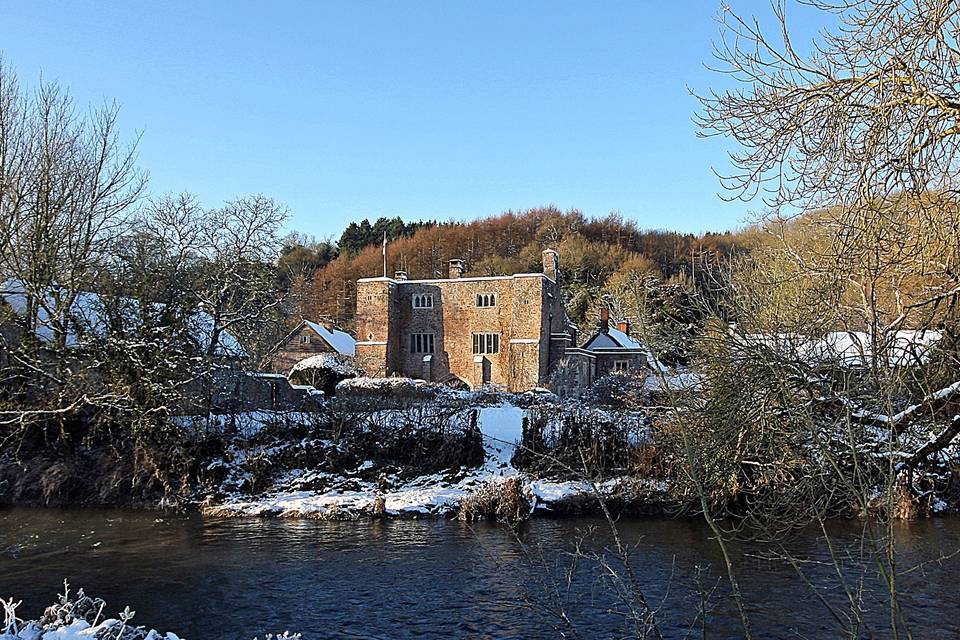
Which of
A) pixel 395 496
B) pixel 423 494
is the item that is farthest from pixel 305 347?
pixel 423 494

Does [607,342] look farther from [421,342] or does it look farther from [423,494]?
[423,494]

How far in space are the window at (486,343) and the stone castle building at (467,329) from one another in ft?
0.17

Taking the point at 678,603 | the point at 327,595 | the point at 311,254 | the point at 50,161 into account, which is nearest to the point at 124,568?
the point at 327,595

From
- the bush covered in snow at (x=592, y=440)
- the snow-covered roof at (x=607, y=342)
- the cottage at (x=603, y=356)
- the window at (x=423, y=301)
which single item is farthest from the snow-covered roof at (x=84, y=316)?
the snow-covered roof at (x=607, y=342)

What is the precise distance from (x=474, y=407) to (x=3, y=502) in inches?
497

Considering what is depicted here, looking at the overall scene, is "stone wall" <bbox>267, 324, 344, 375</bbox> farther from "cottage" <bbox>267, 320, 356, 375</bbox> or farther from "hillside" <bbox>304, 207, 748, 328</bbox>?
"hillside" <bbox>304, 207, 748, 328</bbox>

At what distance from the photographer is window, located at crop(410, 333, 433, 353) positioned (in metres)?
39.3

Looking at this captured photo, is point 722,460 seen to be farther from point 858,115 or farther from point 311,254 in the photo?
point 311,254

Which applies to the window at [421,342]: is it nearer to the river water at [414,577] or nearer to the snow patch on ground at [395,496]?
the snow patch on ground at [395,496]

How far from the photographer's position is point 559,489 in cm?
1811

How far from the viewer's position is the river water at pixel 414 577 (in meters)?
9.97

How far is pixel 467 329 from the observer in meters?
38.4

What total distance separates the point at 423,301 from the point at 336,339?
6.58m

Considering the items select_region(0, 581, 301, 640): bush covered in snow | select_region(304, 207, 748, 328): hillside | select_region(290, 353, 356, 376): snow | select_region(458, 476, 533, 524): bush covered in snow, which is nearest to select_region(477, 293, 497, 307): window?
select_region(290, 353, 356, 376): snow
